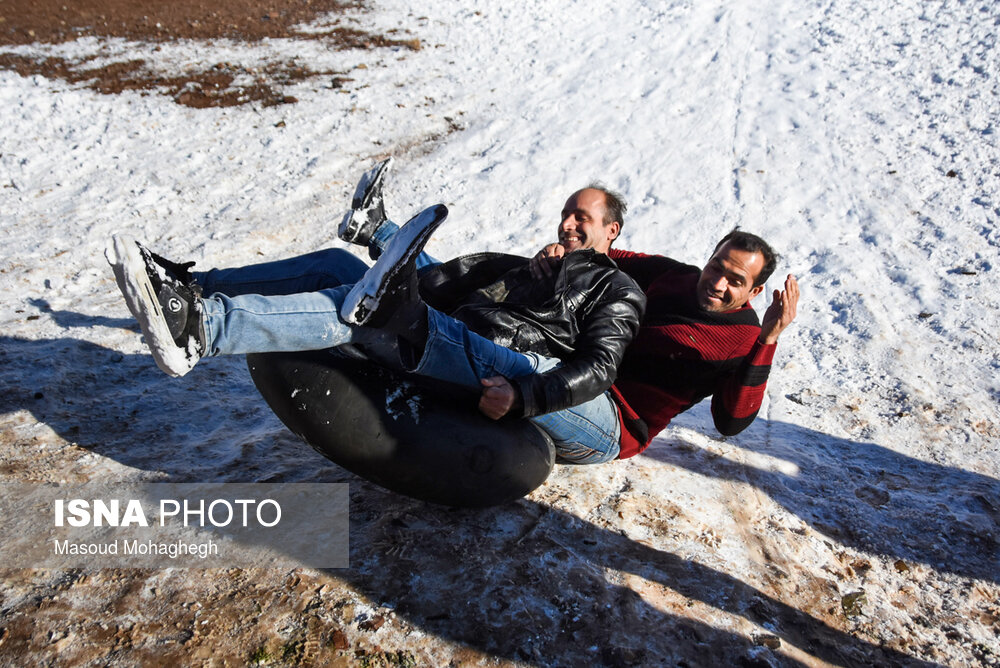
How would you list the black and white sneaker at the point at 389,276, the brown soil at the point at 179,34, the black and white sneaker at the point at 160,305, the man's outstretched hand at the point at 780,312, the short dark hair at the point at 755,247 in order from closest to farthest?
the black and white sneaker at the point at 160,305 → the black and white sneaker at the point at 389,276 → the man's outstretched hand at the point at 780,312 → the short dark hair at the point at 755,247 → the brown soil at the point at 179,34

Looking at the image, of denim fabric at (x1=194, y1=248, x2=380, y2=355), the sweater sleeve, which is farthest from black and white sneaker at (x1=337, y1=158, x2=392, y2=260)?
the sweater sleeve

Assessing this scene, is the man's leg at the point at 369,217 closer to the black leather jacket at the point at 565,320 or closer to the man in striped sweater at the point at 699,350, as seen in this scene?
the black leather jacket at the point at 565,320

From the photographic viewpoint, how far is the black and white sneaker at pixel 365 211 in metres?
3.92

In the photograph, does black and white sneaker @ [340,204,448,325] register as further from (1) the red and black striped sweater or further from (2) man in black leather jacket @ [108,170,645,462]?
(1) the red and black striped sweater

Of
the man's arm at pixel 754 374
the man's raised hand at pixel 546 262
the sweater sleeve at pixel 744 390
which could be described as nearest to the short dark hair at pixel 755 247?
the man's arm at pixel 754 374

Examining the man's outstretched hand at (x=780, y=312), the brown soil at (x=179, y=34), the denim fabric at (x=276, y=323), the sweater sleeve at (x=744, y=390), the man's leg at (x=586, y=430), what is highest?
the brown soil at (x=179, y=34)

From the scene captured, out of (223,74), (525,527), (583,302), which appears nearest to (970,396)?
(583,302)

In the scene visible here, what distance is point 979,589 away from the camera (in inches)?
123

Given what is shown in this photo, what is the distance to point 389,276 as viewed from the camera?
2.73 m

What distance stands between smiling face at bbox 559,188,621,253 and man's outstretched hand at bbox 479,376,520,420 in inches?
44.9

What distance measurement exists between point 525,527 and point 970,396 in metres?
3.18

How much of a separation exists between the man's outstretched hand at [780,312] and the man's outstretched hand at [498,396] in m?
1.21

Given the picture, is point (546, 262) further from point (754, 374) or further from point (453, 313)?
point (754, 374)

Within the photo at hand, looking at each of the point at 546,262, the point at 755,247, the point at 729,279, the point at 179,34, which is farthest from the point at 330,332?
the point at 179,34
